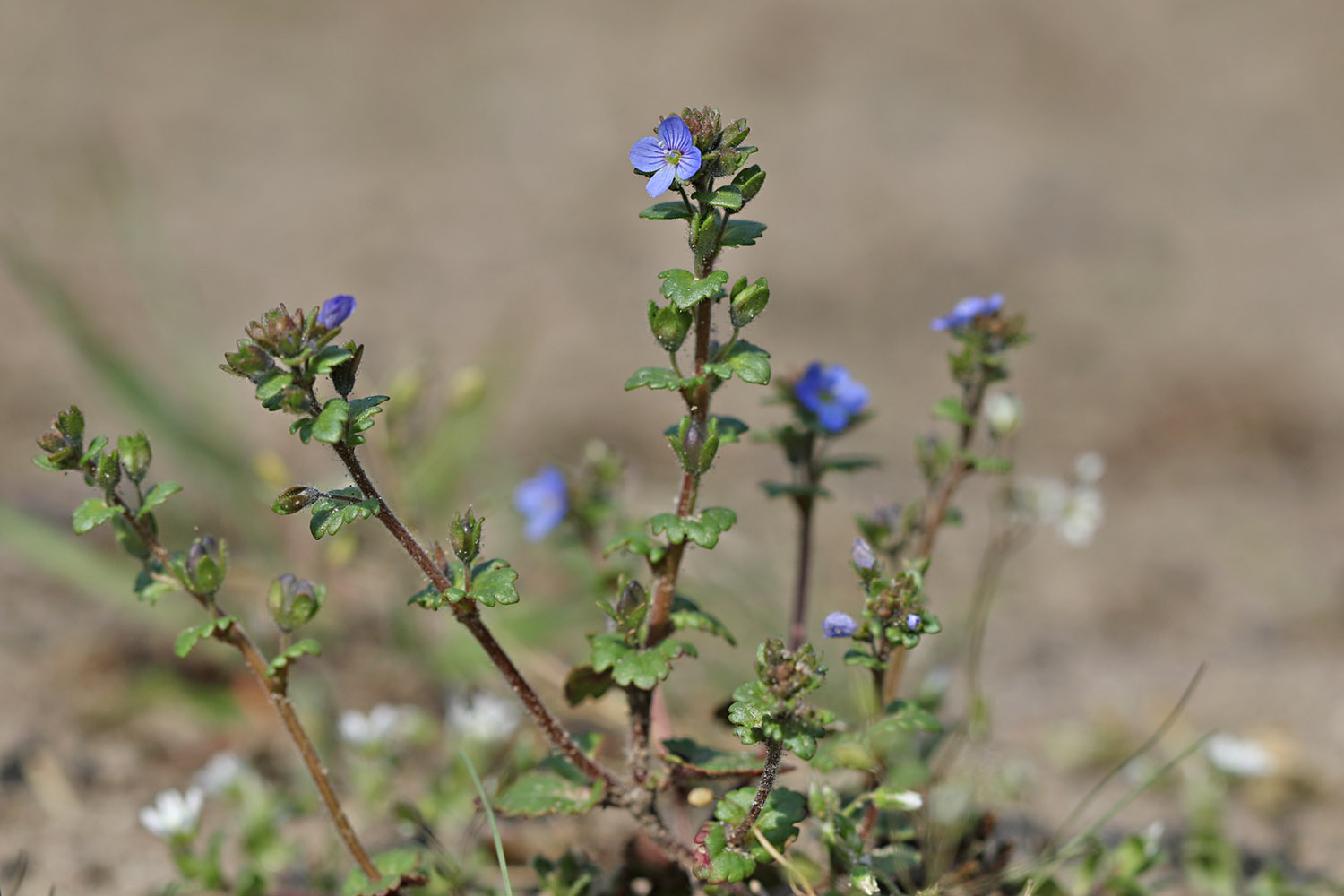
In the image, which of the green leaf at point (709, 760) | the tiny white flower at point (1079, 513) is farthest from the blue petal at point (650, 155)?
the tiny white flower at point (1079, 513)

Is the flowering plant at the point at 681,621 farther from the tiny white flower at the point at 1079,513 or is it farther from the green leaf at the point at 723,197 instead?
the tiny white flower at the point at 1079,513

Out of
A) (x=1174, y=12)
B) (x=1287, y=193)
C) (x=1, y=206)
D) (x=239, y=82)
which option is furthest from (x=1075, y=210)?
(x=1, y=206)

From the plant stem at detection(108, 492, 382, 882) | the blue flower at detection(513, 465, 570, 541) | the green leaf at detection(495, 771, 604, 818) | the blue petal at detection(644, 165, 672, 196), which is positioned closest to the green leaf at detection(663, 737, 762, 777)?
the green leaf at detection(495, 771, 604, 818)

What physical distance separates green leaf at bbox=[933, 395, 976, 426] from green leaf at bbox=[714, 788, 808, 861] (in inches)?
28.1

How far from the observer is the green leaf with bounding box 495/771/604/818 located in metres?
1.67

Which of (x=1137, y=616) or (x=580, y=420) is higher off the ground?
(x=580, y=420)

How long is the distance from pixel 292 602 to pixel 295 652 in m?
0.10

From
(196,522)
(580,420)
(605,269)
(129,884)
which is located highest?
(605,269)

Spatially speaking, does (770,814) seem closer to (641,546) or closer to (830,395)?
(641,546)

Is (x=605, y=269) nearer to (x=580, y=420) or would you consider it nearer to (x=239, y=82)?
(x=580, y=420)

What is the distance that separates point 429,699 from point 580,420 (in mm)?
1757

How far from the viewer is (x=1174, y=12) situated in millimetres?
6008

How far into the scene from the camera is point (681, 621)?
68.6 inches

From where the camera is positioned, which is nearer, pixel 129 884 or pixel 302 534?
pixel 129 884
